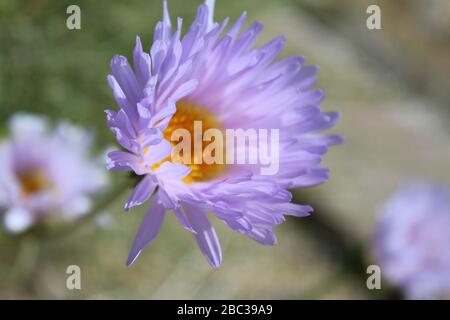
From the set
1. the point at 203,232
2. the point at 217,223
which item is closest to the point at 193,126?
the point at 203,232

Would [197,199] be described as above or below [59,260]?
below

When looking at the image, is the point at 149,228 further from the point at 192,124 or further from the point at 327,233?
the point at 327,233

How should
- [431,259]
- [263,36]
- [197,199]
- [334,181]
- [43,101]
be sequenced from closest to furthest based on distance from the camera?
[197,199] → [431,259] → [43,101] → [334,181] → [263,36]

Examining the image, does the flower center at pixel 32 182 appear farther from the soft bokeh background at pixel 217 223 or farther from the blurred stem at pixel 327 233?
the blurred stem at pixel 327 233

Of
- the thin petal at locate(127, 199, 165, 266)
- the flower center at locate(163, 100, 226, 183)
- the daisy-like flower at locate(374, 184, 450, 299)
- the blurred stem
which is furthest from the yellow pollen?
the blurred stem

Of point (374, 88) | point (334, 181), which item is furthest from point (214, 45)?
point (374, 88)

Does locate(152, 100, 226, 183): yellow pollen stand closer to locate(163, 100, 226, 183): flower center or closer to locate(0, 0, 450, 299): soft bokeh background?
locate(163, 100, 226, 183): flower center

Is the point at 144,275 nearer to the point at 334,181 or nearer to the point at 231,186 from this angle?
the point at 334,181
